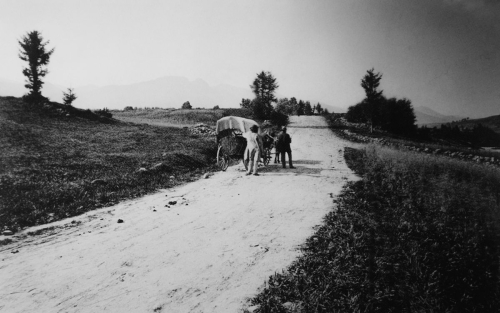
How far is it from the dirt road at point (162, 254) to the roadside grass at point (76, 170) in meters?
1.08

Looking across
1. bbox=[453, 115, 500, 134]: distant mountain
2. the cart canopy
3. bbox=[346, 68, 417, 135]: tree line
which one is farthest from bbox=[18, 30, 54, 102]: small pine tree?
bbox=[453, 115, 500, 134]: distant mountain

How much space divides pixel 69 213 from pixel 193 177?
506cm

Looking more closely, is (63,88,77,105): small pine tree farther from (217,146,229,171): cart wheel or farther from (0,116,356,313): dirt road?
(0,116,356,313): dirt road

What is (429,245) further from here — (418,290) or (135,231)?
(135,231)

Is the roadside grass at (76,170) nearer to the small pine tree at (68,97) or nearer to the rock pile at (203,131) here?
the rock pile at (203,131)

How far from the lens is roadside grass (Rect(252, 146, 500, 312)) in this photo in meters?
3.60

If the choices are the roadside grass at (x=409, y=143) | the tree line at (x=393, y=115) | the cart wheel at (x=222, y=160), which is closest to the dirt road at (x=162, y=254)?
the cart wheel at (x=222, y=160)

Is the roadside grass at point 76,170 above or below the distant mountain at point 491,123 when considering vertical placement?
below

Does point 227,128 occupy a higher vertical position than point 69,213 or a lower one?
higher

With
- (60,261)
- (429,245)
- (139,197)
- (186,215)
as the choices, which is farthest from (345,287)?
(139,197)

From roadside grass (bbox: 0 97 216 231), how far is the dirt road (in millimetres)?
1082

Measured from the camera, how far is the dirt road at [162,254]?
3506mm

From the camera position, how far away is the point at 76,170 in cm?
1012

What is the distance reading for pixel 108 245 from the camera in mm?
4941
